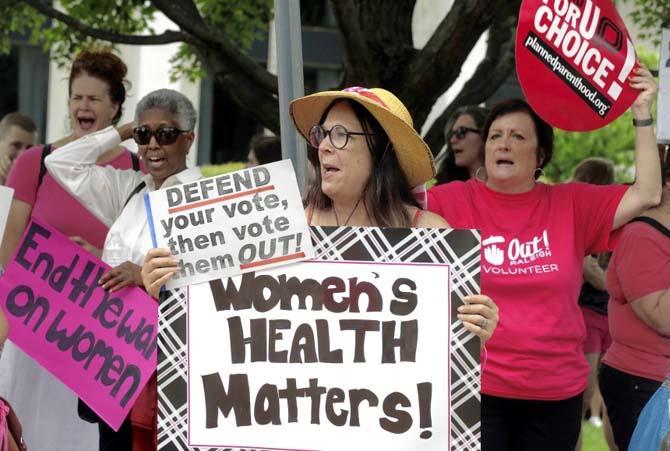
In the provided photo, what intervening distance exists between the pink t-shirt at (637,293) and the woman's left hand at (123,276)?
6.06 feet

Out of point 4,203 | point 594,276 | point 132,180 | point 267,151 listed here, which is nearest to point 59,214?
point 132,180

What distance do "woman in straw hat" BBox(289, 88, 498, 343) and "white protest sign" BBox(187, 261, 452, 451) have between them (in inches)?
11.7

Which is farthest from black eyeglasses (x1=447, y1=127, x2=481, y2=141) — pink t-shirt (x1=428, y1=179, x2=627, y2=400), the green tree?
pink t-shirt (x1=428, y1=179, x2=627, y2=400)

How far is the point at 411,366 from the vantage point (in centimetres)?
310

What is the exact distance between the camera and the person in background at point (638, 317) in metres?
4.49

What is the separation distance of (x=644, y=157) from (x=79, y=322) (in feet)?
7.05

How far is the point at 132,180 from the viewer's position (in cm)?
475

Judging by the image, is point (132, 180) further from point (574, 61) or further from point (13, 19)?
point (13, 19)

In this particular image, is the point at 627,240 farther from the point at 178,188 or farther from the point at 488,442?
the point at 178,188

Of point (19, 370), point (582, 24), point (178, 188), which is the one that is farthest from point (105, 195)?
point (582, 24)

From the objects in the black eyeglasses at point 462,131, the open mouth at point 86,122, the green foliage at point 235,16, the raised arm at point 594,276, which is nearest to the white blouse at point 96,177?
the open mouth at point 86,122

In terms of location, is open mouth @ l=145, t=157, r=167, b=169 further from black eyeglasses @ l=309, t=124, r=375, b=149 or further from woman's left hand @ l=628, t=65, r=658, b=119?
woman's left hand @ l=628, t=65, r=658, b=119

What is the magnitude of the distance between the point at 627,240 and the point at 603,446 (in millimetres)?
3725

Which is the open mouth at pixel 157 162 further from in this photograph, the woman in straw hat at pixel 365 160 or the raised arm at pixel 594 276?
the raised arm at pixel 594 276
